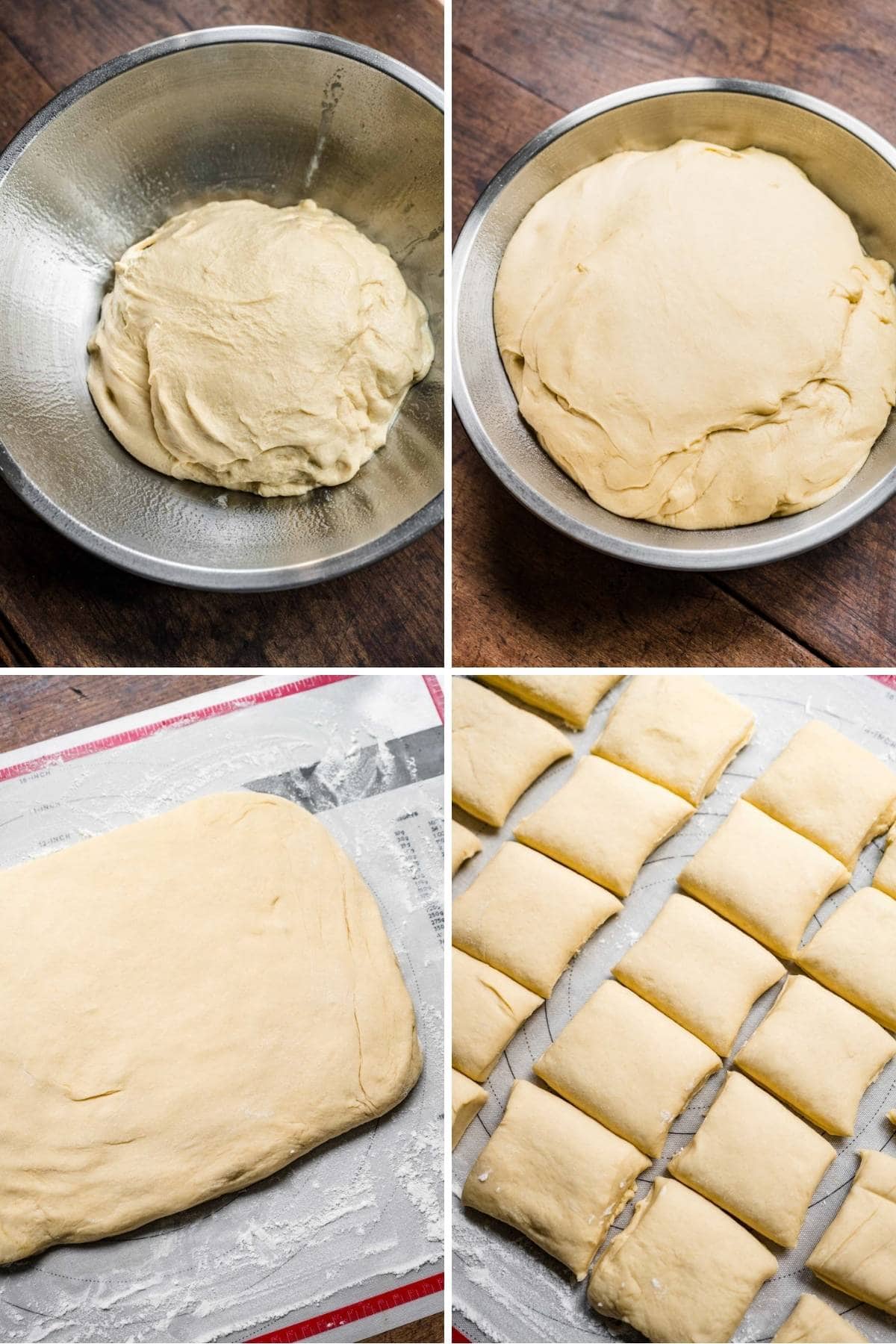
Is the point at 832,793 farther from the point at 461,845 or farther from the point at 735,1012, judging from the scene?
the point at 461,845

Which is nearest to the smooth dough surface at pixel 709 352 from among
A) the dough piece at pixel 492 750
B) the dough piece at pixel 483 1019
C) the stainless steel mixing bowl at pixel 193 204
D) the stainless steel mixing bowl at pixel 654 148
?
the stainless steel mixing bowl at pixel 654 148

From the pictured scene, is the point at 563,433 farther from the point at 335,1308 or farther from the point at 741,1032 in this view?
the point at 335,1308

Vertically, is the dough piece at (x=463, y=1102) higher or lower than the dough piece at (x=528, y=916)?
lower

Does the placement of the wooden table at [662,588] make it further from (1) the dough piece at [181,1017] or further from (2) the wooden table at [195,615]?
(1) the dough piece at [181,1017]

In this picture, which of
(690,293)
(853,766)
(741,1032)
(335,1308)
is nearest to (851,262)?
(690,293)

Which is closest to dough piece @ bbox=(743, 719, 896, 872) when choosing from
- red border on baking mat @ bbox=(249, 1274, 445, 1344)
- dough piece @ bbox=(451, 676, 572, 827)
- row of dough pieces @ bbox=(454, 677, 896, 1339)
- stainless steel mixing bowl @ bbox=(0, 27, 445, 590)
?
row of dough pieces @ bbox=(454, 677, 896, 1339)

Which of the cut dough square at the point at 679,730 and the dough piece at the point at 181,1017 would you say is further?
the cut dough square at the point at 679,730

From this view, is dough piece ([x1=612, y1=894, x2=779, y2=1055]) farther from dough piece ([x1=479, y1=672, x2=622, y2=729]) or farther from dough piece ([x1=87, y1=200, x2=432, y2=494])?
dough piece ([x1=87, y1=200, x2=432, y2=494])
